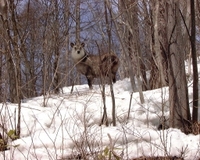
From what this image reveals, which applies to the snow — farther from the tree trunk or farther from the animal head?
the animal head

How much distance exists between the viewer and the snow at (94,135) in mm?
3688

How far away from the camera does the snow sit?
3.69 metres

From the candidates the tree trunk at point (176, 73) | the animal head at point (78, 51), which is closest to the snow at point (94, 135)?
the tree trunk at point (176, 73)

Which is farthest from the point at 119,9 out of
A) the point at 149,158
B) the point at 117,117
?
the point at 149,158

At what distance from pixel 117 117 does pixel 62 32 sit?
651 cm

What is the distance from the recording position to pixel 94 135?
4.07 meters

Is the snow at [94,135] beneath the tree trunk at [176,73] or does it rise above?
beneath

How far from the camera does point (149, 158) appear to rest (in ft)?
12.0

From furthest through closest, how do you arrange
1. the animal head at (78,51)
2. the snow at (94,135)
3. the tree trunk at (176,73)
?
the animal head at (78,51), the tree trunk at (176,73), the snow at (94,135)

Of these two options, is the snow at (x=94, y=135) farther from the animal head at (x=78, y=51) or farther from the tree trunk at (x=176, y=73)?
the animal head at (x=78, y=51)

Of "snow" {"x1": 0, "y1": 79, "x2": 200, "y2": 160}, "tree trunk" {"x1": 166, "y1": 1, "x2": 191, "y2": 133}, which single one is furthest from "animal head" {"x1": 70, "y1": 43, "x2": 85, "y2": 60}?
"tree trunk" {"x1": 166, "y1": 1, "x2": 191, "y2": 133}

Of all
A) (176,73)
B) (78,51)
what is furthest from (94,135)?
(78,51)

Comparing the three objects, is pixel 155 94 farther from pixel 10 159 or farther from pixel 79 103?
pixel 10 159

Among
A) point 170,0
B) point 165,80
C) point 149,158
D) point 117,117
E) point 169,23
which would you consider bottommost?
point 149,158
